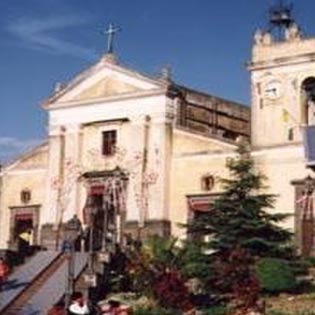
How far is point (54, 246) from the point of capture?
46.7 meters

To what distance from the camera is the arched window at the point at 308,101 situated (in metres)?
42.5

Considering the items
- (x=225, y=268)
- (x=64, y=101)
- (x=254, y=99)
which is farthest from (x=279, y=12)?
(x=225, y=268)

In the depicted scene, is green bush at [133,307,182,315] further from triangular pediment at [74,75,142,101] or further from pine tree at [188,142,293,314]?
triangular pediment at [74,75,142,101]

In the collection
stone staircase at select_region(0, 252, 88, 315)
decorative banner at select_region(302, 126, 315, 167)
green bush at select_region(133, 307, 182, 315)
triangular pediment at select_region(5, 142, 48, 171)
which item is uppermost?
triangular pediment at select_region(5, 142, 48, 171)

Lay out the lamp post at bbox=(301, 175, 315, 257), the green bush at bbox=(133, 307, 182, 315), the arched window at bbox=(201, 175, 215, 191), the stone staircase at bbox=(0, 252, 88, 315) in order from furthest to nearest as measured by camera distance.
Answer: the arched window at bbox=(201, 175, 215, 191), the lamp post at bbox=(301, 175, 315, 257), the stone staircase at bbox=(0, 252, 88, 315), the green bush at bbox=(133, 307, 182, 315)

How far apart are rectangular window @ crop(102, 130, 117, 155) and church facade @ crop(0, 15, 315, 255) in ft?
0.18

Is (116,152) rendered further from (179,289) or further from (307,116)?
(179,289)

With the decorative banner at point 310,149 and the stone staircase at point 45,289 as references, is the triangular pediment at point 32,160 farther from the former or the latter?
the decorative banner at point 310,149

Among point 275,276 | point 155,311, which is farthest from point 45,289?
point 275,276

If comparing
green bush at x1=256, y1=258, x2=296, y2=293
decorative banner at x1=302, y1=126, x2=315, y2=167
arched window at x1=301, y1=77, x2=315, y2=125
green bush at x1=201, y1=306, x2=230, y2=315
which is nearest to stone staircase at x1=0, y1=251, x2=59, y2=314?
green bush at x1=201, y1=306, x2=230, y2=315

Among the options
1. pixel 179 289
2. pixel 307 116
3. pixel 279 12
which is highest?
pixel 279 12

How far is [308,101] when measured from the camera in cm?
4325

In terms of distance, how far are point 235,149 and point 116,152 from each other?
6.07m

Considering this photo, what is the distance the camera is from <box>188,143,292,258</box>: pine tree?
118 ft
